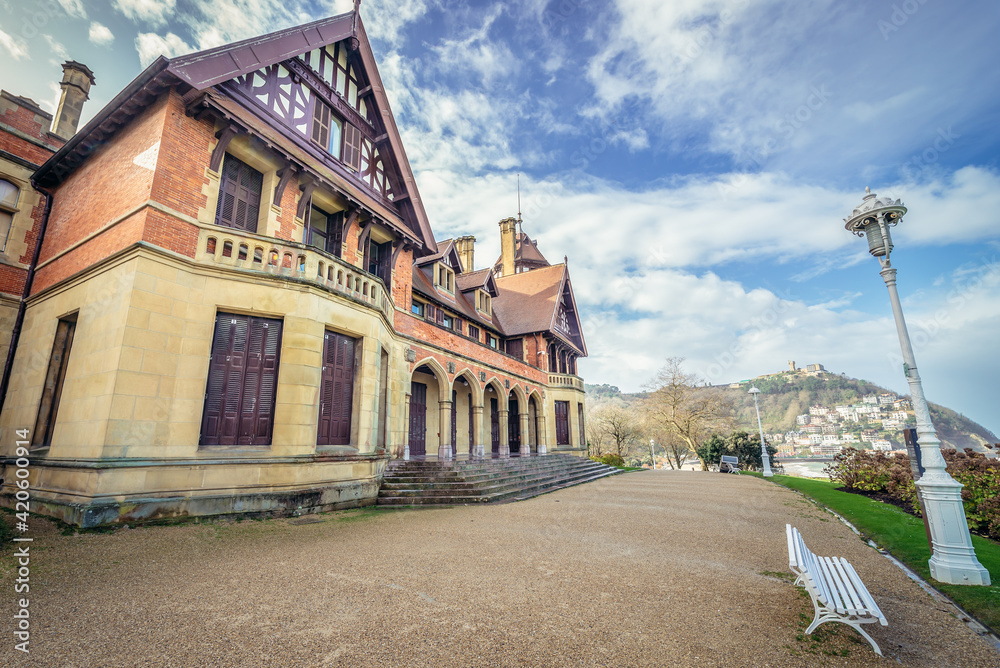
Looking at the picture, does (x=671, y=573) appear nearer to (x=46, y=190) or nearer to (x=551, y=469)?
(x=551, y=469)

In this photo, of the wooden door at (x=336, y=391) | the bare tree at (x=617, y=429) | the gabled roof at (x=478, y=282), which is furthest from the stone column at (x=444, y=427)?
the bare tree at (x=617, y=429)

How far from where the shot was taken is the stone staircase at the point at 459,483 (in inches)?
442

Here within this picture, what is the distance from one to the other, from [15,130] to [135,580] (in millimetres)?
14576

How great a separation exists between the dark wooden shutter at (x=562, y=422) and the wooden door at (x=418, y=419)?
38.2ft

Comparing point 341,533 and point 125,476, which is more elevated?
point 125,476

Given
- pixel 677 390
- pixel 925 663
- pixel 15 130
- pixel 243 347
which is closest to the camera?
pixel 925 663

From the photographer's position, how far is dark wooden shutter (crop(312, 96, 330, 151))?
1246 centimetres

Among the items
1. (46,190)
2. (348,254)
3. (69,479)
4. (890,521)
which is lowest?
(890,521)

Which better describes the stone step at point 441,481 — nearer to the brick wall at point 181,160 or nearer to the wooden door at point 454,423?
the wooden door at point 454,423

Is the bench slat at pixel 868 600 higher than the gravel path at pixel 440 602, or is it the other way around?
the bench slat at pixel 868 600

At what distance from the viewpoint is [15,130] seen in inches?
467

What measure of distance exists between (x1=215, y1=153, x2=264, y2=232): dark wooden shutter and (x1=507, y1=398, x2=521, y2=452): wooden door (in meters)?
18.4

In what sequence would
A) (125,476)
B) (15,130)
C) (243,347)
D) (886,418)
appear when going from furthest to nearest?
(886,418), (15,130), (243,347), (125,476)

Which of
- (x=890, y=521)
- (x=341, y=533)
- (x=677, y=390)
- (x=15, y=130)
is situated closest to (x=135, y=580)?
(x=341, y=533)
